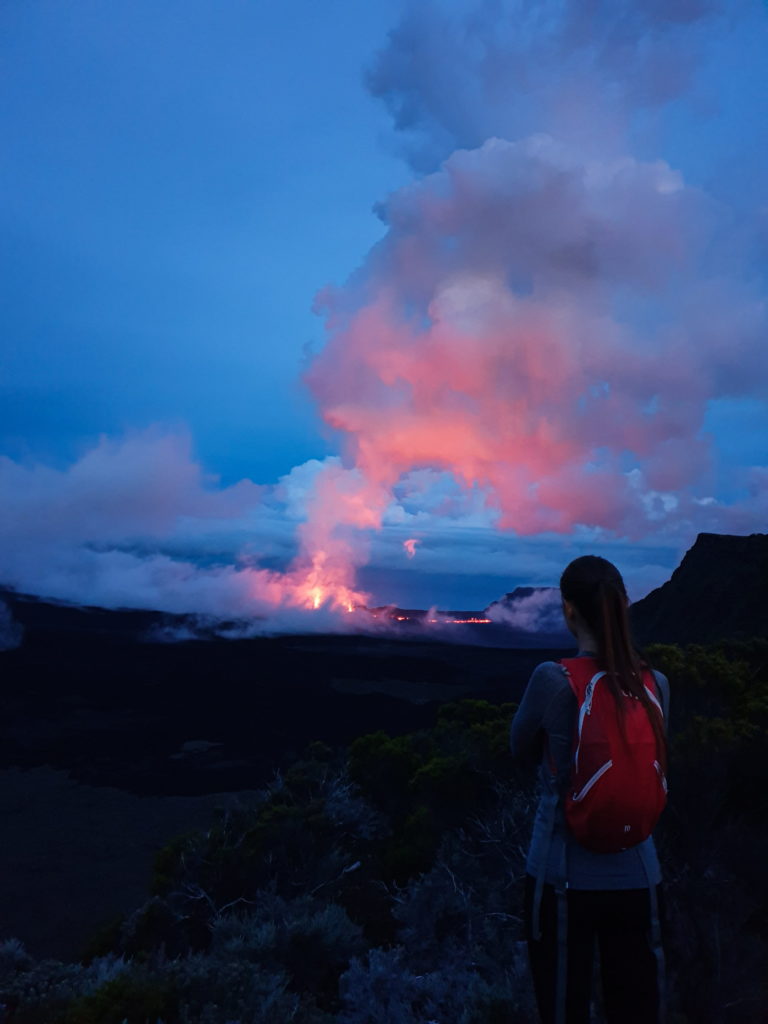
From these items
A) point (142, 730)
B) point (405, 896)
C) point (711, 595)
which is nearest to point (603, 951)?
point (405, 896)

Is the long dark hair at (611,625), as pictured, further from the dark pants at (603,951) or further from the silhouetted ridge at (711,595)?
the silhouetted ridge at (711,595)

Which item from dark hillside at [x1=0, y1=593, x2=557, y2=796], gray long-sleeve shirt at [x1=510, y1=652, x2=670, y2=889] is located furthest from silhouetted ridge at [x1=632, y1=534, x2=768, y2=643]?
gray long-sleeve shirt at [x1=510, y1=652, x2=670, y2=889]

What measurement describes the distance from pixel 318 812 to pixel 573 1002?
8438 millimetres

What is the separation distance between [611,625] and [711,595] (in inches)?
1136

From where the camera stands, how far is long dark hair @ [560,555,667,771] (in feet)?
6.64

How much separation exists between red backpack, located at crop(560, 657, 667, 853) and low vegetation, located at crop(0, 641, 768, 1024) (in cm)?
107

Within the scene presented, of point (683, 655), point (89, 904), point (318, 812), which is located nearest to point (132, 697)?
point (89, 904)

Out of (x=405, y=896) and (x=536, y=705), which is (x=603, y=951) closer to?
(x=536, y=705)

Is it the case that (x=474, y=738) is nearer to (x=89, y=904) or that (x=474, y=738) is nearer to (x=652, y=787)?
(x=652, y=787)

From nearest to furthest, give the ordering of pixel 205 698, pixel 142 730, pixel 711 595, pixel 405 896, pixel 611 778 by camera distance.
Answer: pixel 611 778, pixel 405 896, pixel 711 595, pixel 142 730, pixel 205 698

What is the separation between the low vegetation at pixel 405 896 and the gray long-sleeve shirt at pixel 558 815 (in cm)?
96

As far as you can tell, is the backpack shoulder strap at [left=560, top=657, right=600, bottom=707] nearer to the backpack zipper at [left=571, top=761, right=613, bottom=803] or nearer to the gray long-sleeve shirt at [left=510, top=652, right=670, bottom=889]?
the gray long-sleeve shirt at [left=510, top=652, right=670, bottom=889]

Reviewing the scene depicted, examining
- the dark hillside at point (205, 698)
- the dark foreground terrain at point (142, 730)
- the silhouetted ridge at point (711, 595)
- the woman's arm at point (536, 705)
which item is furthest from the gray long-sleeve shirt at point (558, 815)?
the dark hillside at point (205, 698)

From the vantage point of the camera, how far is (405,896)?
24.9 ft
